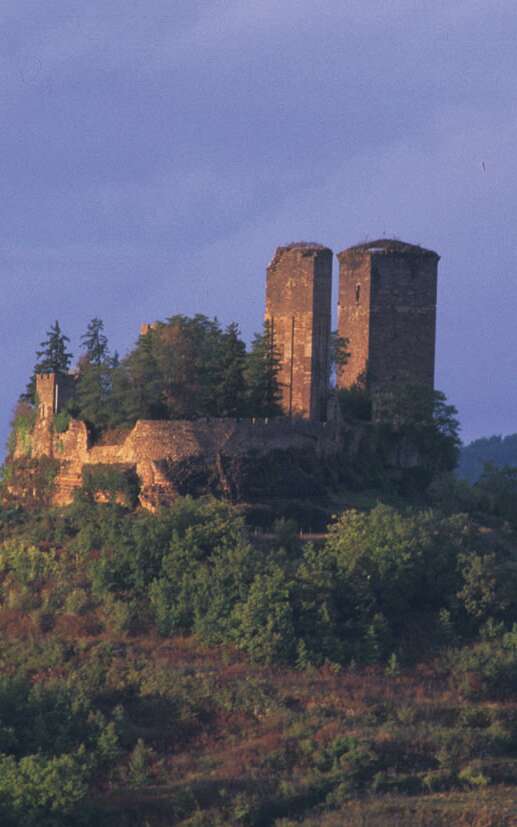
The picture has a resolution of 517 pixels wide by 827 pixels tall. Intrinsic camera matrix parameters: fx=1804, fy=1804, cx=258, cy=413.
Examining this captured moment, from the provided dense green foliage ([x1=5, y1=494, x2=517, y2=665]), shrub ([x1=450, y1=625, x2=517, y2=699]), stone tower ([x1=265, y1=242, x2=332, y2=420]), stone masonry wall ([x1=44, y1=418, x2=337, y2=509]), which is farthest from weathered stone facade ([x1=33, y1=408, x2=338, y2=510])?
shrub ([x1=450, y1=625, x2=517, y2=699])

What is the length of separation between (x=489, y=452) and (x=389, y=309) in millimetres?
71756

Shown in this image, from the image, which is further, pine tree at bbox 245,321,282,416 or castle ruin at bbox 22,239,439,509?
pine tree at bbox 245,321,282,416

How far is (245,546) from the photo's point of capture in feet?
145

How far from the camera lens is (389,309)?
56.2m

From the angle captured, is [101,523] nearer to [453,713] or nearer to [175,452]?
[175,452]

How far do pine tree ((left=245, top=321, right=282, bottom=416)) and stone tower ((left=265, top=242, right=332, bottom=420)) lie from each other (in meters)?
0.31

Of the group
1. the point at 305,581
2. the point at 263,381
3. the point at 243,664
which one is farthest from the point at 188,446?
the point at 243,664

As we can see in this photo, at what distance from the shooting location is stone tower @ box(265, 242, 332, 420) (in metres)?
50.8

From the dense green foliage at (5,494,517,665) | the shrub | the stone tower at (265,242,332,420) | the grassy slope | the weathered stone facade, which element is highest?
the stone tower at (265,242,332,420)

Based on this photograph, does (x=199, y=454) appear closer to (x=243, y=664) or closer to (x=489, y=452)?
(x=243, y=664)

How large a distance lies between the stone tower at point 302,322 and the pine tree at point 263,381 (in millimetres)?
309

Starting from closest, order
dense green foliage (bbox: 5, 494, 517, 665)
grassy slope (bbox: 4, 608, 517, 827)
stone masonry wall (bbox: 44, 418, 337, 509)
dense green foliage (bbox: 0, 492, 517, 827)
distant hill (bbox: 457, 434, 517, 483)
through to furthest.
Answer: grassy slope (bbox: 4, 608, 517, 827) < dense green foliage (bbox: 0, 492, 517, 827) < dense green foliage (bbox: 5, 494, 517, 665) < stone masonry wall (bbox: 44, 418, 337, 509) < distant hill (bbox: 457, 434, 517, 483)

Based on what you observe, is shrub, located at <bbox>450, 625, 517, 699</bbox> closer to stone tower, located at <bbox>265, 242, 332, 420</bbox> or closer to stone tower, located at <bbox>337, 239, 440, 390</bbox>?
stone tower, located at <bbox>265, 242, 332, 420</bbox>

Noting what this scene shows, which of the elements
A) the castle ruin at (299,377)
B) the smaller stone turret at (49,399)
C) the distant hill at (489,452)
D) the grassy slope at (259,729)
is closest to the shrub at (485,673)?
the grassy slope at (259,729)
